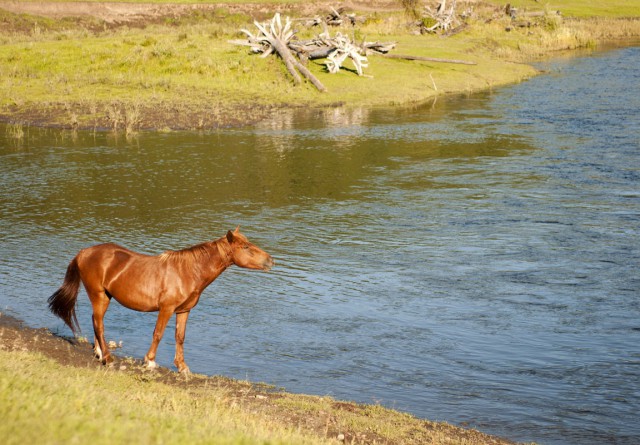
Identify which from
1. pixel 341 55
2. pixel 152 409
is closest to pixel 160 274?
pixel 152 409

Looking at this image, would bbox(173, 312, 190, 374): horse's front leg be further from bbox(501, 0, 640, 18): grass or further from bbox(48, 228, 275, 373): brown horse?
bbox(501, 0, 640, 18): grass

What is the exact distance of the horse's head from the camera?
11.5 m

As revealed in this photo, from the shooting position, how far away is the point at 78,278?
12.1 m

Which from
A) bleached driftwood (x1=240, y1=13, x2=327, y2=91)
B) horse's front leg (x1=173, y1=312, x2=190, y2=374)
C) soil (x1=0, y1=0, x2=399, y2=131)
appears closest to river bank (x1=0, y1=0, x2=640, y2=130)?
soil (x1=0, y1=0, x2=399, y2=131)

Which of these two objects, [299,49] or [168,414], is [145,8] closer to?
[299,49]

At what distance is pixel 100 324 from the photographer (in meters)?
Answer: 11.7

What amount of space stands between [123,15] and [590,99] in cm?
4256

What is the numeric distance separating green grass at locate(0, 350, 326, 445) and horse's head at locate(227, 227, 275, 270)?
190cm

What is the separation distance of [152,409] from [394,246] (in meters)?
11.8


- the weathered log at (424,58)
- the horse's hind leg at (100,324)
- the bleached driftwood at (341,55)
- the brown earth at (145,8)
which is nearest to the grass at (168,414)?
the horse's hind leg at (100,324)

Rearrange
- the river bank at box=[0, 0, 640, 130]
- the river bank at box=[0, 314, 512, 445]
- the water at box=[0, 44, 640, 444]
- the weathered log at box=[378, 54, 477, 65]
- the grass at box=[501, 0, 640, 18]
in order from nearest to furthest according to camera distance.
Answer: the river bank at box=[0, 314, 512, 445], the water at box=[0, 44, 640, 444], the river bank at box=[0, 0, 640, 130], the weathered log at box=[378, 54, 477, 65], the grass at box=[501, 0, 640, 18]

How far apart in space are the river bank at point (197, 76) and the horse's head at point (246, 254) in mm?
24107

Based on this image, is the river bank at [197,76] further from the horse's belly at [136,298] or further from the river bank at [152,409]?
the river bank at [152,409]

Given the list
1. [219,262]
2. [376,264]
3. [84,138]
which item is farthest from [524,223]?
[84,138]
